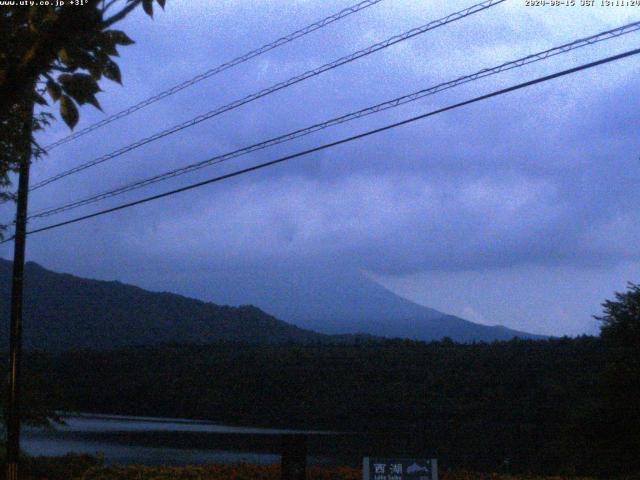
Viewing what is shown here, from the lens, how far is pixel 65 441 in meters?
27.1

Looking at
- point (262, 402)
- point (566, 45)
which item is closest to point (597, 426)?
point (566, 45)

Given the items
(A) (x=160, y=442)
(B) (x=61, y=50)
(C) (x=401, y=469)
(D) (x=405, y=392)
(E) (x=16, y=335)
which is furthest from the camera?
(D) (x=405, y=392)

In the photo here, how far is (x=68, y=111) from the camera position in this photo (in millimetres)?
5312

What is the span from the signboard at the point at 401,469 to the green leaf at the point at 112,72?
20.3 ft

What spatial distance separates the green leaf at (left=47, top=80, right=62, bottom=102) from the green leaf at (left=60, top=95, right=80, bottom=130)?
0.03m

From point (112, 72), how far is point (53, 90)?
392 millimetres

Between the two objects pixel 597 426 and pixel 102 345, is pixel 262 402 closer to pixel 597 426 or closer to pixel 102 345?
pixel 597 426

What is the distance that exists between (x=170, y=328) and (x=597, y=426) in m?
63.3

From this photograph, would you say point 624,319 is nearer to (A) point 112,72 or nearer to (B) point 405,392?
(A) point 112,72

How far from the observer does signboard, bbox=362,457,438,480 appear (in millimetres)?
10016

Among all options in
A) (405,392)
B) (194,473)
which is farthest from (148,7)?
(405,392)

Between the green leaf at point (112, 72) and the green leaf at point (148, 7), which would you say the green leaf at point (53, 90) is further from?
the green leaf at point (148, 7)

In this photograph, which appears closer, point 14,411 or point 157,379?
point 14,411

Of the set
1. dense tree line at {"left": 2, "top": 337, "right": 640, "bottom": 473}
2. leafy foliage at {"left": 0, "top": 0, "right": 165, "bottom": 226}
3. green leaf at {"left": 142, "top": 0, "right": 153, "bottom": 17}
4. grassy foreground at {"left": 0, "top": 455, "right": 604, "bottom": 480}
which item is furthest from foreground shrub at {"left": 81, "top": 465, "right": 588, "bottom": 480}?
green leaf at {"left": 142, "top": 0, "right": 153, "bottom": 17}
